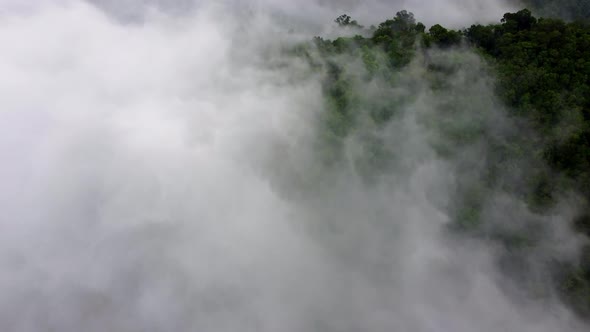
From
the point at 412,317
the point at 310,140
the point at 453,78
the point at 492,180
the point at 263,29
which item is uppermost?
the point at 263,29

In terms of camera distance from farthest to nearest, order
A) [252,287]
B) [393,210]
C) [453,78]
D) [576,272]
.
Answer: [453,78] → [393,210] → [252,287] → [576,272]

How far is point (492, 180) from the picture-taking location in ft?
41.0

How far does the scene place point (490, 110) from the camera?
14.4 m

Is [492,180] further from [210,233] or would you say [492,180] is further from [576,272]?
[210,233]

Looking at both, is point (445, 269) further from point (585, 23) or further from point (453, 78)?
point (585, 23)

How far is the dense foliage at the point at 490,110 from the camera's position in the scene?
38.8 feet

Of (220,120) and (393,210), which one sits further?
(220,120)

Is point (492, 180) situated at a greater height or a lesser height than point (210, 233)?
greater

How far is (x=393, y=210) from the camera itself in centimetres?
1308

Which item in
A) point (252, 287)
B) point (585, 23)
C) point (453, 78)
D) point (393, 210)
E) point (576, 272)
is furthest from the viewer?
point (585, 23)

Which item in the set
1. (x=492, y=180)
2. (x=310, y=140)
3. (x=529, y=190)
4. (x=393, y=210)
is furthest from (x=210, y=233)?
(x=529, y=190)

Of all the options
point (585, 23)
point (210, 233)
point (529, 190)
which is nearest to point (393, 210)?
point (529, 190)

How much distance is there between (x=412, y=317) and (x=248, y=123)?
30.9 ft

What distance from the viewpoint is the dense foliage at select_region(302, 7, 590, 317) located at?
1183 cm
